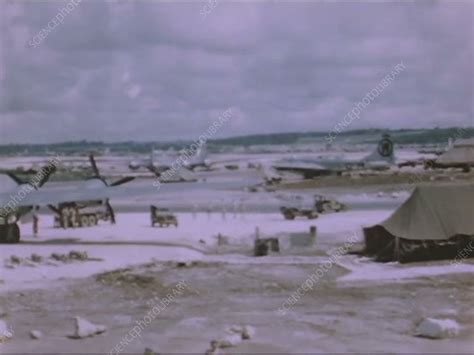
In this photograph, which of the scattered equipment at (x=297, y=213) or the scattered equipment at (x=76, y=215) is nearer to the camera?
the scattered equipment at (x=76, y=215)

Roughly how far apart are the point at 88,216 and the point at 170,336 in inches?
698

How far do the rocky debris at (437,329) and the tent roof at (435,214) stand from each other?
6.82m

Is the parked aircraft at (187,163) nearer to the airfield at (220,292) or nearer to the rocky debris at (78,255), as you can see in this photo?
the airfield at (220,292)

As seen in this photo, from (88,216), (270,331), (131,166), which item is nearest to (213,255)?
(270,331)

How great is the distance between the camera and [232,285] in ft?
47.6

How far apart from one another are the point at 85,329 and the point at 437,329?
19.0 feet

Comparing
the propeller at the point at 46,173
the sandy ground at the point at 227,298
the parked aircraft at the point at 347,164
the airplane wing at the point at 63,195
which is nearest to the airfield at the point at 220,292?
the sandy ground at the point at 227,298

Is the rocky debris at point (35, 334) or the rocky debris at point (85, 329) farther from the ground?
the rocky debris at point (85, 329)

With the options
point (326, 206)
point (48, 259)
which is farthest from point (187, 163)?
point (48, 259)

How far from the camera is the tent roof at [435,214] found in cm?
1709

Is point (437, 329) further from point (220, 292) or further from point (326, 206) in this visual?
point (326, 206)

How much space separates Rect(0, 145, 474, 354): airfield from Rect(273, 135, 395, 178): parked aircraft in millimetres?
34269

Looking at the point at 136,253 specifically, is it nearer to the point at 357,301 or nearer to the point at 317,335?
the point at 357,301

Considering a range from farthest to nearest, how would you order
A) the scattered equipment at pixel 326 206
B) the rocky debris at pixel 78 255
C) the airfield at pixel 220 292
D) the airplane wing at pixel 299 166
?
the airplane wing at pixel 299 166, the scattered equipment at pixel 326 206, the rocky debris at pixel 78 255, the airfield at pixel 220 292
